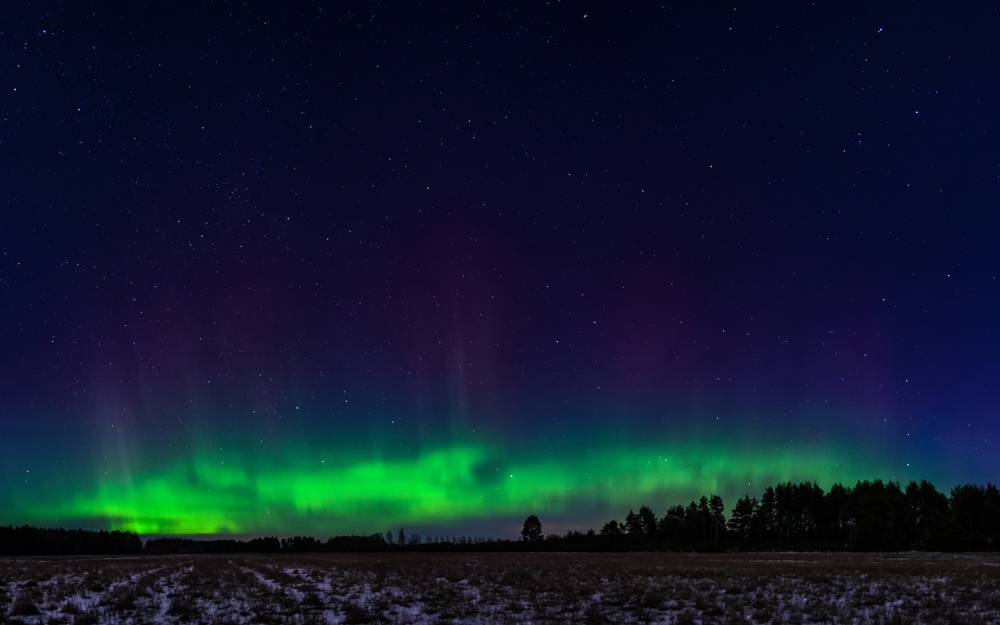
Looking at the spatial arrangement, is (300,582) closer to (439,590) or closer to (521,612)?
(439,590)

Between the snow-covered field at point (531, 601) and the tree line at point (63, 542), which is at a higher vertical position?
the snow-covered field at point (531, 601)

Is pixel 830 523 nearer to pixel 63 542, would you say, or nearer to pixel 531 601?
pixel 531 601

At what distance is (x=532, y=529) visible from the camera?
507 feet

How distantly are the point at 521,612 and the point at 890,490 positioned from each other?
9414 cm

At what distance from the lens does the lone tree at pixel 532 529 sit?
506 ft

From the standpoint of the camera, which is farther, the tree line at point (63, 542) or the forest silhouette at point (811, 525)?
the tree line at point (63, 542)

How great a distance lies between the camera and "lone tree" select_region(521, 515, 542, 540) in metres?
154

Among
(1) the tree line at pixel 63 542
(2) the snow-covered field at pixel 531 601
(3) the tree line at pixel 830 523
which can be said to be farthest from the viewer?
(1) the tree line at pixel 63 542

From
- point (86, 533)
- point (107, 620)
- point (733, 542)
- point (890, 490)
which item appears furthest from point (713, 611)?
point (86, 533)

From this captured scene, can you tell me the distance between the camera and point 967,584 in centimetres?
1989

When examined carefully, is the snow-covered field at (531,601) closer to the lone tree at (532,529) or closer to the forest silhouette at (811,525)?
the forest silhouette at (811,525)

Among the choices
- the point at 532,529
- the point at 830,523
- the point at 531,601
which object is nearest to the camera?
the point at 531,601

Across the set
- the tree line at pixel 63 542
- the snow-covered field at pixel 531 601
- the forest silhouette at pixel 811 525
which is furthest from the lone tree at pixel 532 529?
the snow-covered field at pixel 531 601

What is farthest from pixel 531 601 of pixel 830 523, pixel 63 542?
pixel 63 542
